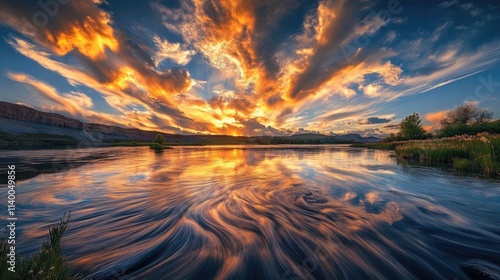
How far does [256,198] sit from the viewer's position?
8570 mm

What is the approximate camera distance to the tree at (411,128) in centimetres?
6756

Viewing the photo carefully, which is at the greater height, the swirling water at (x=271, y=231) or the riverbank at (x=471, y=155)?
the riverbank at (x=471, y=155)

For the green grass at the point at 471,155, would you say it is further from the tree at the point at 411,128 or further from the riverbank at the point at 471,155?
the tree at the point at 411,128

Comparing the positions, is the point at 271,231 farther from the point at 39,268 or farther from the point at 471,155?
the point at 471,155

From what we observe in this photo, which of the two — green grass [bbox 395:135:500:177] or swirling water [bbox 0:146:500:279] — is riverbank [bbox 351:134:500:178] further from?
swirling water [bbox 0:146:500:279]

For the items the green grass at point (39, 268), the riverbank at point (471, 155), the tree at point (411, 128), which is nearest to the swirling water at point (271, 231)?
the green grass at point (39, 268)

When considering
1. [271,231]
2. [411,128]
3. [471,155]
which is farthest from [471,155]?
[411,128]

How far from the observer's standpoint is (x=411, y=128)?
6800 centimetres

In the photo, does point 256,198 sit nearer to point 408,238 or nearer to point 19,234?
point 408,238

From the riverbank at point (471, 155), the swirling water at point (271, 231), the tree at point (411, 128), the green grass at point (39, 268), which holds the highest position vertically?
the tree at point (411, 128)

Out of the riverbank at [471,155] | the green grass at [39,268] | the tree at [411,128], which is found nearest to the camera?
the green grass at [39,268]

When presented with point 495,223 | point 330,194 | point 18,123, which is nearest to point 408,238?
point 495,223

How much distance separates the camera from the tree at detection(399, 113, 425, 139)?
222 ft

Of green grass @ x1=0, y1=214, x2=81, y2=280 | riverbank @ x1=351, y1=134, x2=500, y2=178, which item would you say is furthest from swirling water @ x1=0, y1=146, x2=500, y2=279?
riverbank @ x1=351, y1=134, x2=500, y2=178
